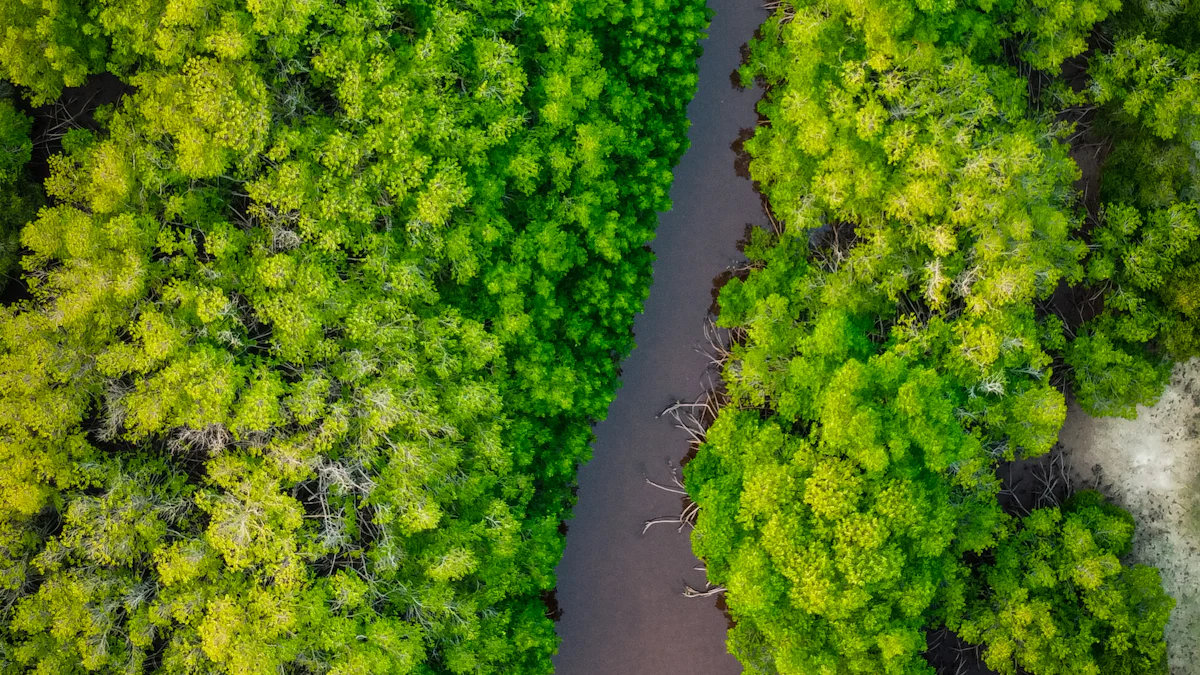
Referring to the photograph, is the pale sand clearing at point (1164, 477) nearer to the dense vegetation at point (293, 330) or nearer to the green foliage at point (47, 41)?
the dense vegetation at point (293, 330)

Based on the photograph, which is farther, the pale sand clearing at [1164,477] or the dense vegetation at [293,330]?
the pale sand clearing at [1164,477]

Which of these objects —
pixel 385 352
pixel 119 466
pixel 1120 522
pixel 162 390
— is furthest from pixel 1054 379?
pixel 119 466

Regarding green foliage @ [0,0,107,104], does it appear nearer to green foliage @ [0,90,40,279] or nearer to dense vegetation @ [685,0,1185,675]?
green foliage @ [0,90,40,279]

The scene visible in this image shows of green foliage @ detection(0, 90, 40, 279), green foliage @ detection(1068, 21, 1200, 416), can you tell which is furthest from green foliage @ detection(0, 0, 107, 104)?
green foliage @ detection(1068, 21, 1200, 416)

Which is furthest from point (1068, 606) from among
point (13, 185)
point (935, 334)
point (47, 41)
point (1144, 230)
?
point (13, 185)

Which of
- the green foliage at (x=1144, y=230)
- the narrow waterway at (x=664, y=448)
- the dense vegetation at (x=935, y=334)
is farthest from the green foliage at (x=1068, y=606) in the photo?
the narrow waterway at (x=664, y=448)

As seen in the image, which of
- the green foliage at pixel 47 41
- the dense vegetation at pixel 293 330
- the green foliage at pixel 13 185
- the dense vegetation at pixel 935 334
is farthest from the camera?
the green foliage at pixel 13 185

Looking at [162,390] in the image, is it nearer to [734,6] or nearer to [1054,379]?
[734,6]
